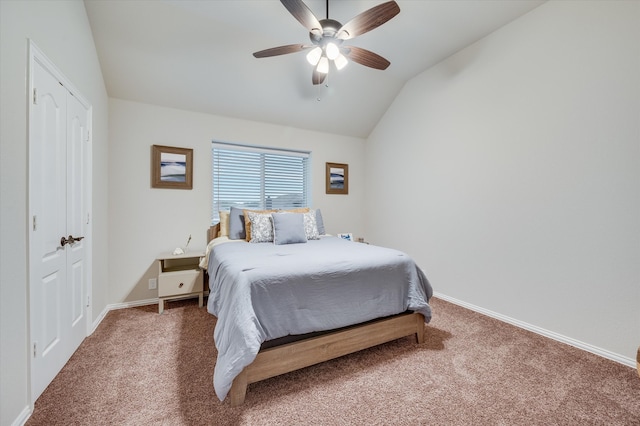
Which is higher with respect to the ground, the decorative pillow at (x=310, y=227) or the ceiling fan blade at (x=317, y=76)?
the ceiling fan blade at (x=317, y=76)

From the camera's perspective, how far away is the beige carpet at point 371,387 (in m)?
1.39

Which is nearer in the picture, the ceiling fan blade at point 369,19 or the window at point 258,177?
the ceiling fan blade at point 369,19

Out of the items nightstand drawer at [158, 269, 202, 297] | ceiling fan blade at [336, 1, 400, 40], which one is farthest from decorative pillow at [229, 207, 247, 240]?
ceiling fan blade at [336, 1, 400, 40]

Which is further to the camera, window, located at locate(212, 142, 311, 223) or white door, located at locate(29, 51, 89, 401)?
window, located at locate(212, 142, 311, 223)

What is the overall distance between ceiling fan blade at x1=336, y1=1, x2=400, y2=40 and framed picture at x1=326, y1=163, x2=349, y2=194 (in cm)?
238

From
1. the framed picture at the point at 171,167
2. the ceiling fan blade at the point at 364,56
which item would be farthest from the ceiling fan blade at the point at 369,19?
the framed picture at the point at 171,167

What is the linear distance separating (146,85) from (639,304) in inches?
191

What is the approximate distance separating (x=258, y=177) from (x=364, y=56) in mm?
2303

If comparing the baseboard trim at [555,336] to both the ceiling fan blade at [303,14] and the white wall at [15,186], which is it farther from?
the white wall at [15,186]

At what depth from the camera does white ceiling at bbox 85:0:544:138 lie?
7.60ft

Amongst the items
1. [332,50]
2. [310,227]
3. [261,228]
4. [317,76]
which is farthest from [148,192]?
[332,50]

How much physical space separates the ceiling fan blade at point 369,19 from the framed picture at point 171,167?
7.73 feet

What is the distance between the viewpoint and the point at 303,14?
1.77 meters

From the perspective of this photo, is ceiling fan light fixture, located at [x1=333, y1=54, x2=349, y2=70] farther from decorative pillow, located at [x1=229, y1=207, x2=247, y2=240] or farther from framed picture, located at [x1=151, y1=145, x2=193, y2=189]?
framed picture, located at [x1=151, y1=145, x2=193, y2=189]
